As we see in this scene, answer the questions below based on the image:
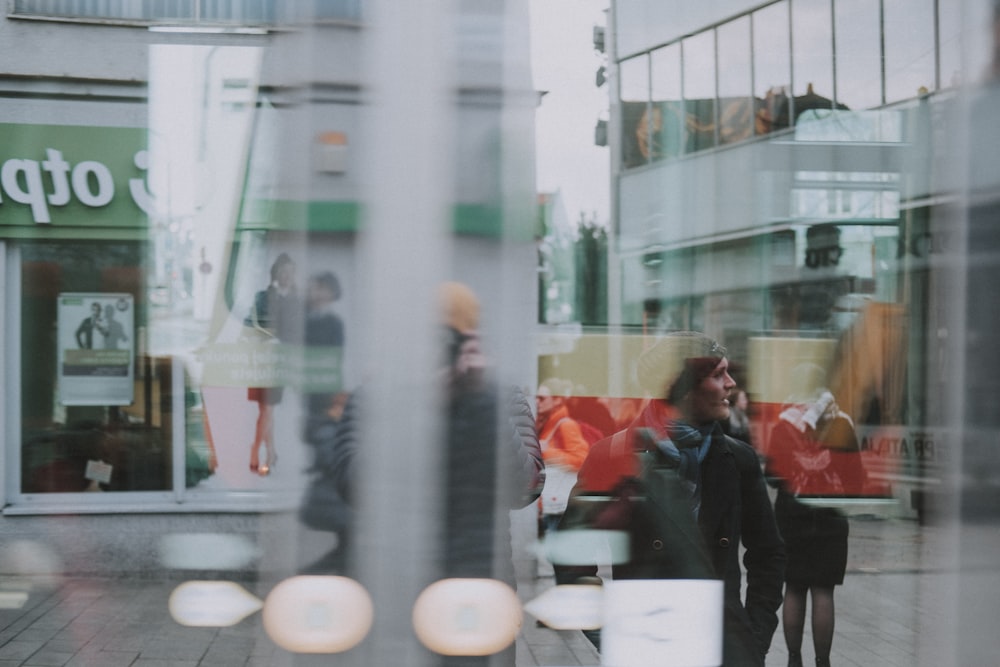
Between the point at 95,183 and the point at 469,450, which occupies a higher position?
the point at 95,183

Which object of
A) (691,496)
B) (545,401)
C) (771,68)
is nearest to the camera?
(545,401)

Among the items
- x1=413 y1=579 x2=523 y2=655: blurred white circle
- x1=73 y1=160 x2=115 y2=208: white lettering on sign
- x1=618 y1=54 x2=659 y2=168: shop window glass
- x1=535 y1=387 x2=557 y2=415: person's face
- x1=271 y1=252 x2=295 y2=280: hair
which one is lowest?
x1=413 y1=579 x2=523 y2=655: blurred white circle

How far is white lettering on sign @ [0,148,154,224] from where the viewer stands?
1.99 meters

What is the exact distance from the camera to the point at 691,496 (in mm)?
2180

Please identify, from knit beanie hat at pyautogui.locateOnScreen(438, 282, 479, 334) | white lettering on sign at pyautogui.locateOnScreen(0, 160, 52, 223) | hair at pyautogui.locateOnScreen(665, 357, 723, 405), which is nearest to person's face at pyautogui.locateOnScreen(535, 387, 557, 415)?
knit beanie hat at pyautogui.locateOnScreen(438, 282, 479, 334)

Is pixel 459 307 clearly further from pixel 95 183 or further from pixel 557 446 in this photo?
pixel 95 183

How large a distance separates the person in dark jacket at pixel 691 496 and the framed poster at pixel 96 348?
0.98 meters

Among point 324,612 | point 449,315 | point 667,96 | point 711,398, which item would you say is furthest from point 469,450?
point 667,96

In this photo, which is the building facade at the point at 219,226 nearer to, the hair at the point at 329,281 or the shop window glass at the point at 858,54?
the hair at the point at 329,281

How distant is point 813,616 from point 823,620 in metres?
0.03

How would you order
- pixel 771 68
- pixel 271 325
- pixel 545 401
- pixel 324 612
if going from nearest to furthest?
pixel 324 612, pixel 271 325, pixel 545 401, pixel 771 68

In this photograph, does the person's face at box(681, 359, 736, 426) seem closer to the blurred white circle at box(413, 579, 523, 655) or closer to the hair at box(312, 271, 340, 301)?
the blurred white circle at box(413, 579, 523, 655)

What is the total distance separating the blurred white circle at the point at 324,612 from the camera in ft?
5.23

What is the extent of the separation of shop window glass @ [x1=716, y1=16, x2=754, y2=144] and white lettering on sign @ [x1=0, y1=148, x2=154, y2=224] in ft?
3.96
